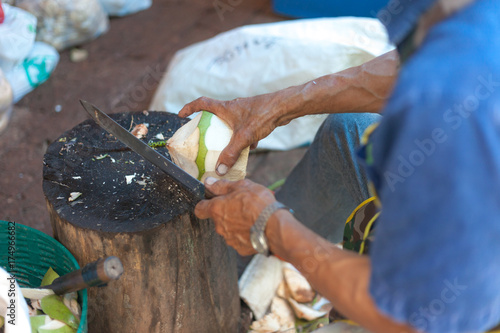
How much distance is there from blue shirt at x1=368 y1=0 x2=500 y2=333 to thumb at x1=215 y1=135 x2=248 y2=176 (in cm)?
72

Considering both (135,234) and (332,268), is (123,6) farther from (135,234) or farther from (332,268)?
(332,268)

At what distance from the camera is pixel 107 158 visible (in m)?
1.75

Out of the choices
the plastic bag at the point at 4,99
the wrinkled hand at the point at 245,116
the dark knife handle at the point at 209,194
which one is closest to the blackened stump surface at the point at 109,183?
the dark knife handle at the point at 209,194

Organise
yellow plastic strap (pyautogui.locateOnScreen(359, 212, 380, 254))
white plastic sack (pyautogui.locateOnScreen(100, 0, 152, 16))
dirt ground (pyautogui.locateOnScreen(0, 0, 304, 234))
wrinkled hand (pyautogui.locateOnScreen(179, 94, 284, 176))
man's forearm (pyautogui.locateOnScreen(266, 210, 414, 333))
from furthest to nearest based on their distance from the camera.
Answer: white plastic sack (pyautogui.locateOnScreen(100, 0, 152, 16)) < dirt ground (pyautogui.locateOnScreen(0, 0, 304, 234)) < wrinkled hand (pyautogui.locateOnScreen(179, 94, 284, 176)) < yellow plastic strap (pyautogui.locateOnScreen(359, 212, 380, 254)) < man's forearm (pyautogui.locateOnScreen(266, 210, 414, 333))

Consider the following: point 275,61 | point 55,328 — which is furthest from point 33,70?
point 55,328

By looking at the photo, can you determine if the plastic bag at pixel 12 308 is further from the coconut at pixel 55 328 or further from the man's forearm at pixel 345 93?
the man's forearm at pixel 345 93

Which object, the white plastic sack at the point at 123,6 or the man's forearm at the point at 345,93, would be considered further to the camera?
the white plastic sack at the point at 123,6

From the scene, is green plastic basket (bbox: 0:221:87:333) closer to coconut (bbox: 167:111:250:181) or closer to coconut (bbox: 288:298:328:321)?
coconut (bbox: 167:111:250:181)

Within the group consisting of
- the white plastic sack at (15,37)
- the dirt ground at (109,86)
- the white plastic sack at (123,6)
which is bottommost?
the dirt ground at (109,86)

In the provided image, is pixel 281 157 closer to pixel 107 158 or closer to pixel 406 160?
pixel 107 158

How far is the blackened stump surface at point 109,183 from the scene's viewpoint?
1.51 meters

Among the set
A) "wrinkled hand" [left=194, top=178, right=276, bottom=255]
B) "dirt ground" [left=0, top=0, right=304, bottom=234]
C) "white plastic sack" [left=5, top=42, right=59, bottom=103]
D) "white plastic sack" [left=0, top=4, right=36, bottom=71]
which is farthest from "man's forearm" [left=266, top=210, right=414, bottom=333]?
"white plastic sack" [left=5, top=42, right=59, bottom=103]

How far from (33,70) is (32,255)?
6.15 ft

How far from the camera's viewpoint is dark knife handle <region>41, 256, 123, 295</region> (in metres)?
1.28
